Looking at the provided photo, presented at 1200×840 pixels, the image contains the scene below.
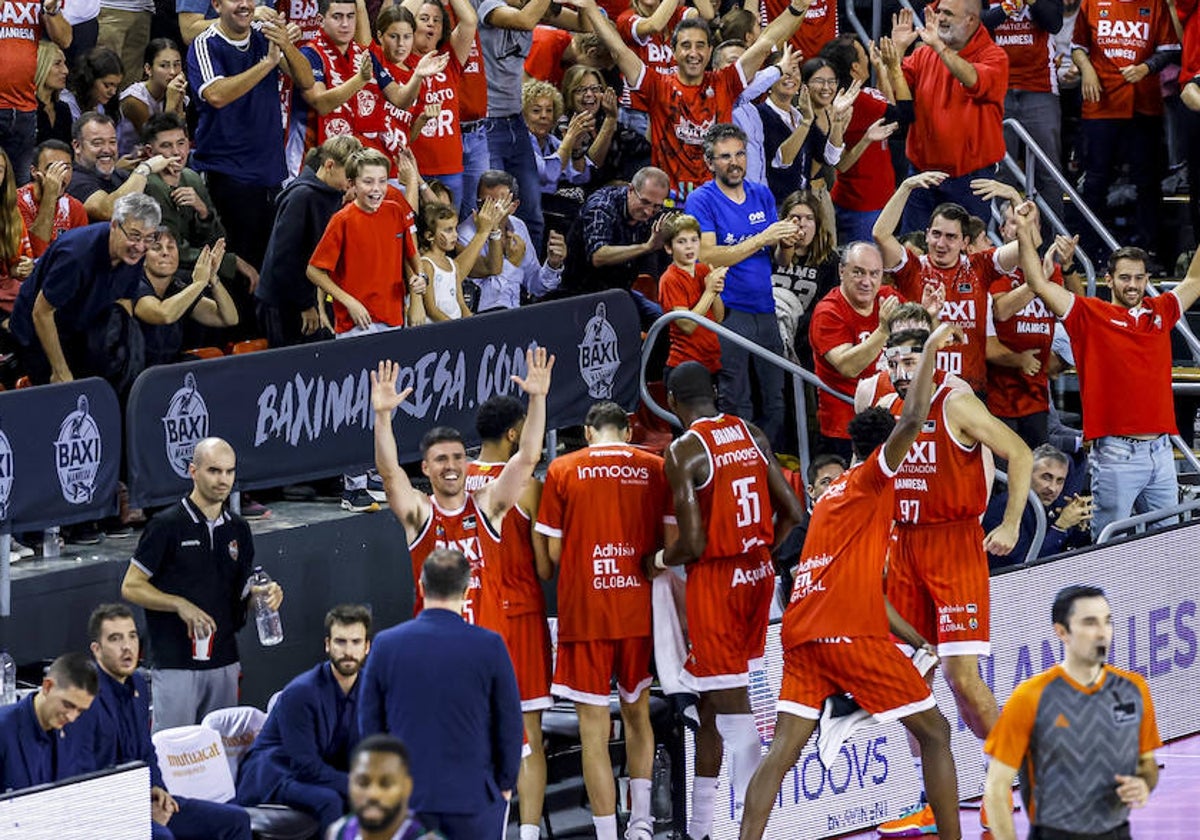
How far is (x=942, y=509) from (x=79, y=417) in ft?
13.7

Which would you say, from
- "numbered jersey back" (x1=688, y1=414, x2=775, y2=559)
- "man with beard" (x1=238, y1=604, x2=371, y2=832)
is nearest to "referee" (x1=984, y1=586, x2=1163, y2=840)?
"numbered jersey back" (x1=688, y1=414, x2=775, y2=559)

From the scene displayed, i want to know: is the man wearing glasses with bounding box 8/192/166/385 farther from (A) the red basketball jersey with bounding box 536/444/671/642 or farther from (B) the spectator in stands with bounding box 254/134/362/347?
(A) the red basketball jersey with bounding box 536/444/671/642

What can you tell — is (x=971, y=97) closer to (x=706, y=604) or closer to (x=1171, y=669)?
(x=1171, y=669)

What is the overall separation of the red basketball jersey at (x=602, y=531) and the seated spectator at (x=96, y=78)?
493cm

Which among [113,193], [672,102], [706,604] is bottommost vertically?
[706,604]

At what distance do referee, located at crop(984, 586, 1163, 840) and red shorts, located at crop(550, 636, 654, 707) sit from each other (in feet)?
8.97

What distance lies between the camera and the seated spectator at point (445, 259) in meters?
12.7

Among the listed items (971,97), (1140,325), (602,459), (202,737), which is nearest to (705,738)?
(602,459)

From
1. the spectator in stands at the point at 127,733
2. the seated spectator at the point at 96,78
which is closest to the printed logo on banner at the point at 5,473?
the spectator in stands at the point at 127,733

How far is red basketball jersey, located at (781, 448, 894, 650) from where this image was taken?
9578 mm

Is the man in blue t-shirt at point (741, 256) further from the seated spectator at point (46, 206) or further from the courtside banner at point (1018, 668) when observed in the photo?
the seated spectator at point (46, 206)

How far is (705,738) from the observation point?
10.2m

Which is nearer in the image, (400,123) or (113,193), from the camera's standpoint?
(113,193)

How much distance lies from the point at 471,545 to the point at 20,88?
4939 millimetres
